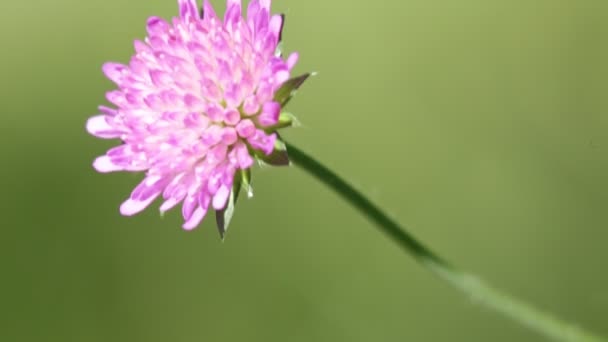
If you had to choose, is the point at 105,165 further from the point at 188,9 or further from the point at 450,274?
the point at 450,274

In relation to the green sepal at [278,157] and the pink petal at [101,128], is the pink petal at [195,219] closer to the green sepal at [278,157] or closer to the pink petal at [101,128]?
the green sepal at [278,157]

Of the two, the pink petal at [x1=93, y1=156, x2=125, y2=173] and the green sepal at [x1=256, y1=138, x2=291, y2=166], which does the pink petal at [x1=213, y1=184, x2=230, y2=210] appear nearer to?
the green sepal at [x1=256, y1=138, x2=291, y2=166]

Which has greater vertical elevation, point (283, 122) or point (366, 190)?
point (283, 122)

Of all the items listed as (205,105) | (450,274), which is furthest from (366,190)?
(205,105)

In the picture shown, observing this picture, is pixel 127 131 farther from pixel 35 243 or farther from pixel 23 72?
pixel 23 72

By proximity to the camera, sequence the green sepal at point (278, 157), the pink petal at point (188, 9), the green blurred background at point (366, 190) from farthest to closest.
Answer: the green blurred background at point (366, 190), the pink petal at point (188, 9), the green sepal at point (278, 157)

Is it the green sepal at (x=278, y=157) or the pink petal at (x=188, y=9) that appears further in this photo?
the pink petal at (x=188, y=9)

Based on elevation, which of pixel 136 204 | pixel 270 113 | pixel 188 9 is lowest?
pixel 136 204

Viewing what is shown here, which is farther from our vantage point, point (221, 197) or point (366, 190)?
point (366, 190)

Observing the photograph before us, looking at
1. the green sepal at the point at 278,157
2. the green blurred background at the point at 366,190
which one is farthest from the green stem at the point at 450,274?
the green blurred background at the point at 366,190
